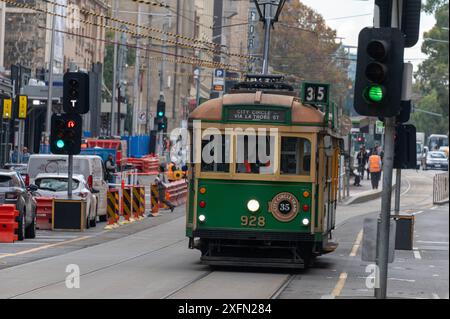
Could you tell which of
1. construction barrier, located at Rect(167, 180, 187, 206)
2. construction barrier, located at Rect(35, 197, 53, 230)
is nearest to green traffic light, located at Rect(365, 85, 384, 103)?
construction barrier, located at Rect(35, 197, 53, 230)

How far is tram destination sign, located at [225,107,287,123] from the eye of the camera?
74.3 feet

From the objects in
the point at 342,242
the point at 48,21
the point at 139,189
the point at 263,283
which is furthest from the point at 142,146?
the point at 263,283

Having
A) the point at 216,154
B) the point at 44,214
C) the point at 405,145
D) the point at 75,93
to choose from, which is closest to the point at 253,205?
the point at 216,154

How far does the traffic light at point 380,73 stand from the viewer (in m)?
15.6

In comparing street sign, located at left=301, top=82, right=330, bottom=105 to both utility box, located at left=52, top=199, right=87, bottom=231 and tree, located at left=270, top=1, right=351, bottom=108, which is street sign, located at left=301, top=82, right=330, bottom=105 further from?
tree, located at left=270, top=1, right=351, bottom=108

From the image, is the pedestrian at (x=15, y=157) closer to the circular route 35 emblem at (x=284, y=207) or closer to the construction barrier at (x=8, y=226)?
the construction barrier at (x=8, y=226)

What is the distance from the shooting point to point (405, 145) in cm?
2655

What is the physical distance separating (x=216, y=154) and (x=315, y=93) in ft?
6.60

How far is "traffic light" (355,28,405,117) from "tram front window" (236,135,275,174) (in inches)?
271

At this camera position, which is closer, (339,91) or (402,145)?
(402,145)

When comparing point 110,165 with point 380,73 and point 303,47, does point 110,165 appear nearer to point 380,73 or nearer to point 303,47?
point 380,73
